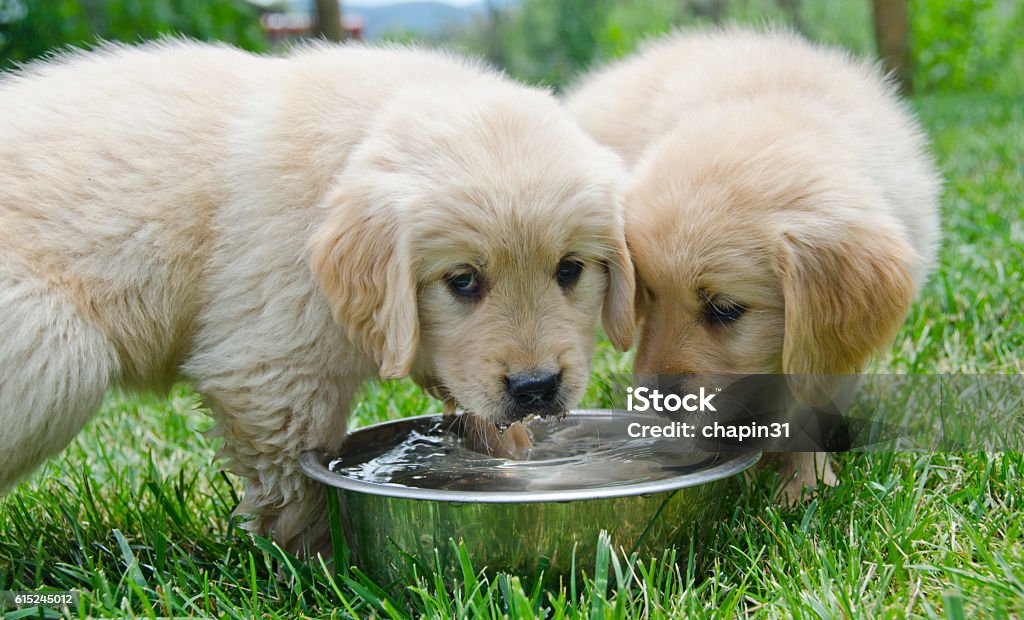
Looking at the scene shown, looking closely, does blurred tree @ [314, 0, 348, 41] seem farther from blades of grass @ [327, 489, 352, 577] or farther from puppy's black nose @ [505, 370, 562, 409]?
puppy's black nose @ [505, 370, 562, 409]

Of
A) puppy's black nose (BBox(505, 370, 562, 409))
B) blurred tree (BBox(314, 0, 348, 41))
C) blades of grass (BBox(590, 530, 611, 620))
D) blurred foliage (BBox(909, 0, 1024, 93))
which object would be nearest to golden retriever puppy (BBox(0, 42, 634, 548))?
puppy's black nose (BBox(505, 370, 562, 409))

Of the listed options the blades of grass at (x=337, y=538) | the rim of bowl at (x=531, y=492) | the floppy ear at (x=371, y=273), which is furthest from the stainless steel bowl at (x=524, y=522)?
the floppy ear at (x=371, y=273)

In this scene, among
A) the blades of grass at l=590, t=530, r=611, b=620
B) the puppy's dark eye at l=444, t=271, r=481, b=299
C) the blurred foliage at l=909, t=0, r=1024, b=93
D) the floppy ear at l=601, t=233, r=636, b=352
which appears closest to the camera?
the blades of grass at l=590, t=530, r=611, b=620

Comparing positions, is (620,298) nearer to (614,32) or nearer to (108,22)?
(108,22)

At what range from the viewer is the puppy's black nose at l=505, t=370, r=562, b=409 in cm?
245

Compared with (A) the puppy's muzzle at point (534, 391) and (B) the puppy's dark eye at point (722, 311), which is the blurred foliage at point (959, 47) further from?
(A) the puppy's muzzle at point (534, 391)

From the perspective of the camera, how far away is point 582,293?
8.80 ft

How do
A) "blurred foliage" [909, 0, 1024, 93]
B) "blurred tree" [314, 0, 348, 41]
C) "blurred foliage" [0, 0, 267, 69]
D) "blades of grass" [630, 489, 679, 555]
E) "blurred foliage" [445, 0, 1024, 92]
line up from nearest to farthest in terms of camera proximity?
"blades of grass" [630, 489, 679, 555], "blurred foliage" [0, 0, 267, 69], "blurred tree" [314, 0, 348, 41], "blurred foliage" [445, 0, 1024, 92], "blurred foliage" [909, 0, 1024, 93]

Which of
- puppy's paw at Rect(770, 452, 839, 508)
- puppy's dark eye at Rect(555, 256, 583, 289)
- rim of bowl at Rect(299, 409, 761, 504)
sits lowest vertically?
puppy's paw at Rect(770, 452, 839, 508)

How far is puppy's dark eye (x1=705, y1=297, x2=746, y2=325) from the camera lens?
284 cm

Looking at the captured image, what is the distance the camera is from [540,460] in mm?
2977

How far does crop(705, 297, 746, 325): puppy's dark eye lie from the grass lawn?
471mm

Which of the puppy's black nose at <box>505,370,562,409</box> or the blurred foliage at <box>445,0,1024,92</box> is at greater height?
the blurred foliage at <box>445,0,1024,92</box>

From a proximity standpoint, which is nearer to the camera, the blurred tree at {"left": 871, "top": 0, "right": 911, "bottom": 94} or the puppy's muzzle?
the puppy's muzzle
